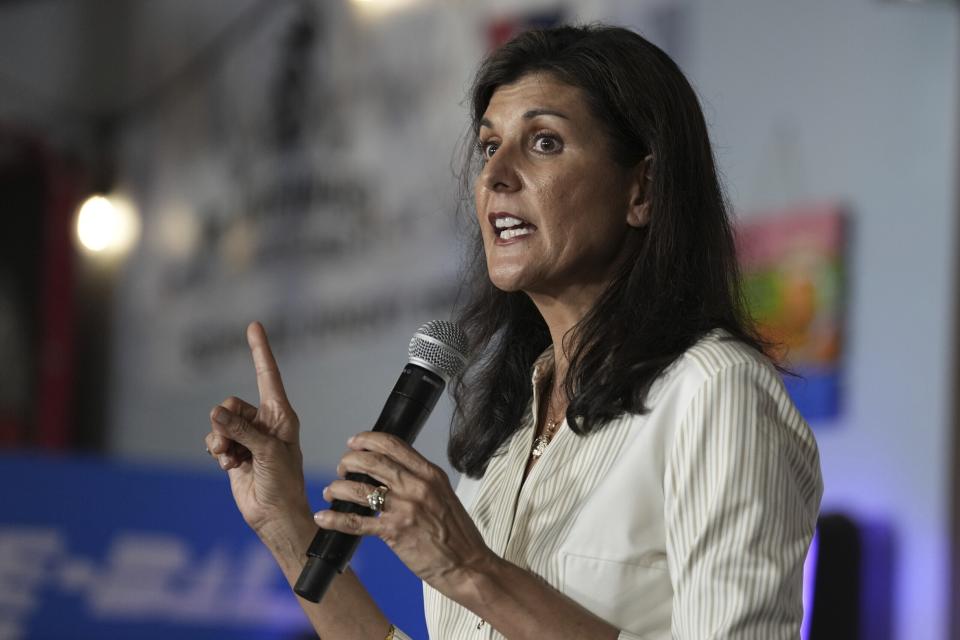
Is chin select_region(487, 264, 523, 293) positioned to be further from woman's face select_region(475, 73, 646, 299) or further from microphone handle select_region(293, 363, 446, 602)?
microphone handle select_region(293, 363, 446, 602)

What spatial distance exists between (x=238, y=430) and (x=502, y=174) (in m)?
0.49

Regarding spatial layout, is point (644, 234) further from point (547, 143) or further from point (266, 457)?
point (266, 457)

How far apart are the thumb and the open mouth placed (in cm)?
42

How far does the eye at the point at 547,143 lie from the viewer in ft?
5.56

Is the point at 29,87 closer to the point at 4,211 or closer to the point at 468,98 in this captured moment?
the point at 4,211

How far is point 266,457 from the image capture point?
1705 mm

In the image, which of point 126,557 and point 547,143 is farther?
point 126,557

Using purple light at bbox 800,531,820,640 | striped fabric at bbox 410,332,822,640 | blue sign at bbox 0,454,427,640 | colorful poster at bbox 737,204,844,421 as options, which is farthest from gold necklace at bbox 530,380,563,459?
blue sign at bbox 0,454,427,640

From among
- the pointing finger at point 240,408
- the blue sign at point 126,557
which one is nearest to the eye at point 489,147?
the pointing finger at point 240,408

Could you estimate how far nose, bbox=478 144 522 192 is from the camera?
65.9 inches

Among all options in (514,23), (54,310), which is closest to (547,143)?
(514,23)

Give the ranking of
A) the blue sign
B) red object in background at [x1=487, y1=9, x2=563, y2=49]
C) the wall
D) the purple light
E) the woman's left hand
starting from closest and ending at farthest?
1. the woman's left hand
2. the purple light
3. the wall
4. the blue sign
5. red object in background at [x1=487, y1=9, x2=563, y2=49]

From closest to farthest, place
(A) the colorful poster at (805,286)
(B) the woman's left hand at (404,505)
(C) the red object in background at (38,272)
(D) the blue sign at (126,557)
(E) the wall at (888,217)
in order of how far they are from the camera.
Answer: (B) the woman's left hand at (404,505)
(E) the wall at (888,217)
(A) the colorful poster at (805,286)
(D) the blue sign at (126,557)
(C) the red object in background at (38,272)

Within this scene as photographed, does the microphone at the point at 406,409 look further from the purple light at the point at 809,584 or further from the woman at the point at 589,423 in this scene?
the purple light at the point at 809,584
